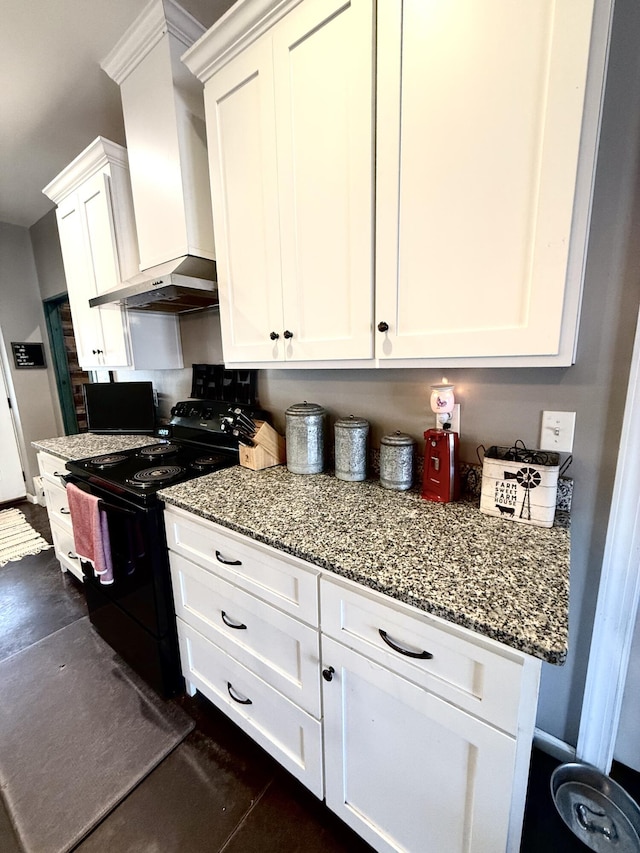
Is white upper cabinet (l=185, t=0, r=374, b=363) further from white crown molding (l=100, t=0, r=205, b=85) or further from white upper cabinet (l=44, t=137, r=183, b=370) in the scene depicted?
white upper cabinet (l=44, t=137, r=183, b=370)

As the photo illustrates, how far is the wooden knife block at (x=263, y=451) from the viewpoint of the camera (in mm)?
1555

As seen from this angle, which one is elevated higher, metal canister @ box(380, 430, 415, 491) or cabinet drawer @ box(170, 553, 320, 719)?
metal canister @ box(380, 430, 415, 491)

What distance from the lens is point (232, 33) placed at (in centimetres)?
118

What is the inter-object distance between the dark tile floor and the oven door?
28 centimetres

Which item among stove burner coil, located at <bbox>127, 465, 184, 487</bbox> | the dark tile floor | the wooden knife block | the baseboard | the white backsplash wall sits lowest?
the dark tile floor

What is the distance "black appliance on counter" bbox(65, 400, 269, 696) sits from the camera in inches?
53.2

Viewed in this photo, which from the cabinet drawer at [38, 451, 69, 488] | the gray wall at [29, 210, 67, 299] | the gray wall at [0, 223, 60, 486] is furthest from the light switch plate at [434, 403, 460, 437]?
the gray wall at [0, 223, 60, 486]

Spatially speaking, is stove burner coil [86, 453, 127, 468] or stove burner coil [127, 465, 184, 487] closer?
stove burner coil [127, 465, 184, 487]

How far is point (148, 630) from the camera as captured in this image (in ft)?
4.78

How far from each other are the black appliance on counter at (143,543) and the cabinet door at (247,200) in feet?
1.64

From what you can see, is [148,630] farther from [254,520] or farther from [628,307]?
[628,307]

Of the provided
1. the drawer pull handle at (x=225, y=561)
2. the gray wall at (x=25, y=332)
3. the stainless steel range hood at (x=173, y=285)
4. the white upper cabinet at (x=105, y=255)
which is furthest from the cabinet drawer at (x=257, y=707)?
the gray wall at (x=25, y=332)

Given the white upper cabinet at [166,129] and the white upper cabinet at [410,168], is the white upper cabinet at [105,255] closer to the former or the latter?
the white upper cabinet at [166,129]

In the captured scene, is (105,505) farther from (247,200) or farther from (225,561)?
(247,200)
